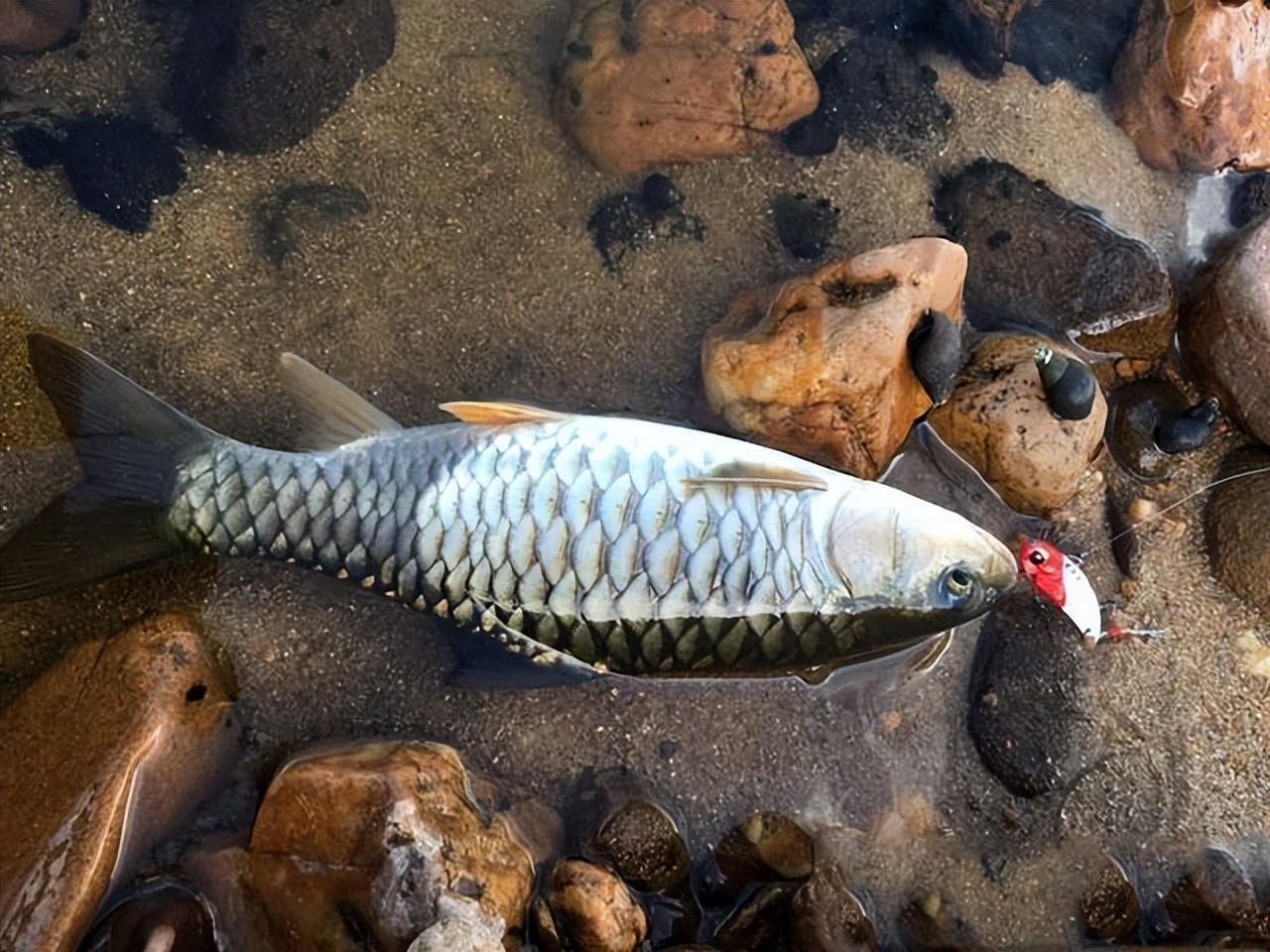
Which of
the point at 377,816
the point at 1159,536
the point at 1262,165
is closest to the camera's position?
the point at 377,816

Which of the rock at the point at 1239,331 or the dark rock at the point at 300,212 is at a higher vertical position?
the dark rock at the point at 300,212

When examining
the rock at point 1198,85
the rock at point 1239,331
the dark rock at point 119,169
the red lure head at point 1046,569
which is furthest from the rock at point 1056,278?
the dark rock at point 119,169

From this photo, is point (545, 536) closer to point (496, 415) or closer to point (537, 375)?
point (496, 415)

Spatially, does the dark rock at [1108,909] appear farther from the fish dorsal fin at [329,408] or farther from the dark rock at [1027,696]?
the fish dorsal fin at [329,408]

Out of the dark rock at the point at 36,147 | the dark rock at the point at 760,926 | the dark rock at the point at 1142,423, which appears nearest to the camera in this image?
the dark rock at the point at 760,926

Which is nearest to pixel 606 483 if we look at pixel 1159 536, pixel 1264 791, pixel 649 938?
pixel 649 938

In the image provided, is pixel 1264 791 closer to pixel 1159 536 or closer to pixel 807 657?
pixel 1159 536
